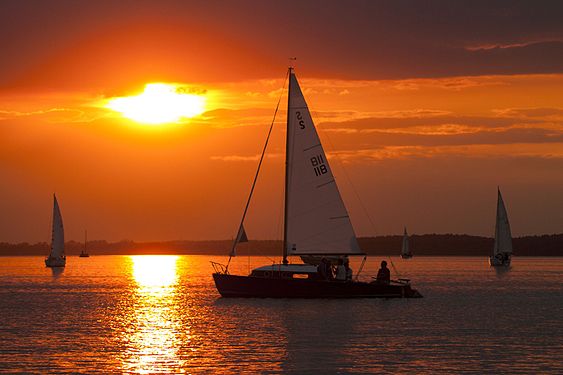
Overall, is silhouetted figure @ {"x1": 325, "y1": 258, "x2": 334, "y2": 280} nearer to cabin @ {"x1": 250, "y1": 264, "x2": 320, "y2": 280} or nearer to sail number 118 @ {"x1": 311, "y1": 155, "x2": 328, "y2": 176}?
cabin @ {"x1": 250, "y1": 264, "x2": 320, "y2": 280}

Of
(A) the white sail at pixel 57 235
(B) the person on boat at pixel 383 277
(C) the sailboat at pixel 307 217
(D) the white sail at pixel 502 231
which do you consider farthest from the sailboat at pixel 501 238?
(C) the sailboat at pixel 307 217

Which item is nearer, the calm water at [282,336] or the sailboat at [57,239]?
the calm water at [282,336]

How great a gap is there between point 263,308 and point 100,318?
965 centimetres

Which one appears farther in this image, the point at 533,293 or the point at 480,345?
the point at 533,293

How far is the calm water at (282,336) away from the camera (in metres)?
33.4

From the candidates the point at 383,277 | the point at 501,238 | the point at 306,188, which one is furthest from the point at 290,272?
the point at 501,238

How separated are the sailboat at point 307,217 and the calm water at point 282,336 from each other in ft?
4.75

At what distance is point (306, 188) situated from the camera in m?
60.0

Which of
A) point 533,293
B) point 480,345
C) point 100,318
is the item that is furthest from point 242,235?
point 533,293

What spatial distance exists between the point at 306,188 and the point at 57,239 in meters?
91.3

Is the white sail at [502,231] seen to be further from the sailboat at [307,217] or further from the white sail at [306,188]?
the white sail at [306,188]

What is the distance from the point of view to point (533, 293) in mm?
84000

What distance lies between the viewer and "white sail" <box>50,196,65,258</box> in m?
137

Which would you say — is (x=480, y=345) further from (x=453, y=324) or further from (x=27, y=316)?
(x=27, y=316)
